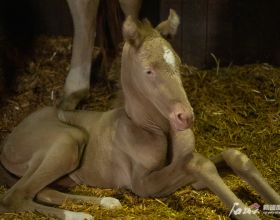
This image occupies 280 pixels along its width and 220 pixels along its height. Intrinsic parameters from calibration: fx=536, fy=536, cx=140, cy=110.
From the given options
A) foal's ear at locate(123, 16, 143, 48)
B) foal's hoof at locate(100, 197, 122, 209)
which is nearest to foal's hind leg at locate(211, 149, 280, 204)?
foal's hoof at locate(100, 197, 122, 209)

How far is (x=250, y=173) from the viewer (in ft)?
9.12

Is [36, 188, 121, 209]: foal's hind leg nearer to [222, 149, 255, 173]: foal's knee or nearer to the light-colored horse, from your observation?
[222, 149, 255, 173]: foal's knee

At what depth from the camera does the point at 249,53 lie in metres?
4.87

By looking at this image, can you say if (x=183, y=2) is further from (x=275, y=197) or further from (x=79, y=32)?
(x=275, y=197)

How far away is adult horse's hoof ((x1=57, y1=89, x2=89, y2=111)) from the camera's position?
12.7 feet

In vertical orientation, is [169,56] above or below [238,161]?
above

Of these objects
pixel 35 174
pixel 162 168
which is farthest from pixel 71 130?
pixel 162 168

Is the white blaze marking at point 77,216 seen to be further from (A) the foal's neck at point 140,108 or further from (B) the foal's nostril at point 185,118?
(B) the foal's nostril at point 185,118

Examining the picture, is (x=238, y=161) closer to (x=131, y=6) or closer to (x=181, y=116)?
(x=181, y=116)

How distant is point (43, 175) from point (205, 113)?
58.4 inches

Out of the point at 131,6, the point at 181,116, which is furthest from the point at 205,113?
the point at 181,116

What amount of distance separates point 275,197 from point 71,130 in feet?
3.96

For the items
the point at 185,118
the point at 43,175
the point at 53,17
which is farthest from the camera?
the point at 53,17

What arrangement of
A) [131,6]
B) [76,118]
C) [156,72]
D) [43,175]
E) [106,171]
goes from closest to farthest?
[156,72] → [43,175] → [106,171] → [76,118] → [131,6]
